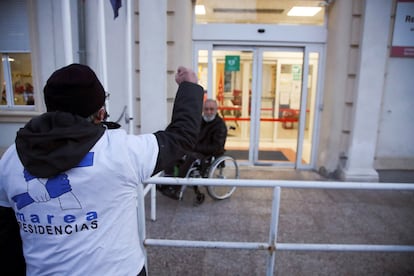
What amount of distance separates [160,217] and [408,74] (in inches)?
181

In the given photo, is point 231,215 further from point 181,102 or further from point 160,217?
point 181,102

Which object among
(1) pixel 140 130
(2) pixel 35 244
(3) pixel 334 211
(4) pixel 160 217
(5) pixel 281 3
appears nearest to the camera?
(2) pixel 35 244

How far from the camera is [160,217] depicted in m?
3.49

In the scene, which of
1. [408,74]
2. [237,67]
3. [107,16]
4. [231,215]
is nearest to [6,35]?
[107,16]

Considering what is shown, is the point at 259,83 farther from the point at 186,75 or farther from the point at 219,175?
the point at 186,75

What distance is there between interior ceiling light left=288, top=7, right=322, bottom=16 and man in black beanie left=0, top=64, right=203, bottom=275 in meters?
5.01

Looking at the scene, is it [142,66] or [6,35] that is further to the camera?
[6,35]

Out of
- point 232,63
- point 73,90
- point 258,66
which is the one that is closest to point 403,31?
point 258,66

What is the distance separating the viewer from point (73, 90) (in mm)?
946

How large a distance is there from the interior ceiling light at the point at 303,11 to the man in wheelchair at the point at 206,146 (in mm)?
2617

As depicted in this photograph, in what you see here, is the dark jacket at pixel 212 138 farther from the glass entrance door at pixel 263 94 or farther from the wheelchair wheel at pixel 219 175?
the glass entrance door at pixel 263 94

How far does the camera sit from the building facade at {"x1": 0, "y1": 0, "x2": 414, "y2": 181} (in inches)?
172

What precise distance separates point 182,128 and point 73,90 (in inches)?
17.0

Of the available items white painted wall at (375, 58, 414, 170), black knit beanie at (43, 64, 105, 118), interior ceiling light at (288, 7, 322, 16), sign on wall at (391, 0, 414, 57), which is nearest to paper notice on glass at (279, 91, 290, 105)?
interior ceiling light at (288, 7, 322, 16)
